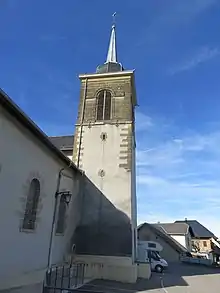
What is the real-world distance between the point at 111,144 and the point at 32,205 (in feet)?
22.2

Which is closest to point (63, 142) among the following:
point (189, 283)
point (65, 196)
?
point (65, 196)

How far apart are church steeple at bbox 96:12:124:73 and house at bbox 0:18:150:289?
0.15m

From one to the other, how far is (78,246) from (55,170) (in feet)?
14.7

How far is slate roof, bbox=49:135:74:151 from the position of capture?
17.1 meters

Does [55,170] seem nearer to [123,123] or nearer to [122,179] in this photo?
[122,179]

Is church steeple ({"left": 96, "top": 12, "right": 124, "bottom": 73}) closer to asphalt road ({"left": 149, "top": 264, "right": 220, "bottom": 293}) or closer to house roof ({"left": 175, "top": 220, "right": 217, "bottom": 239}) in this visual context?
asphalt road ({"left": 149, "top": 264, "right": 220, "bottom": 293})

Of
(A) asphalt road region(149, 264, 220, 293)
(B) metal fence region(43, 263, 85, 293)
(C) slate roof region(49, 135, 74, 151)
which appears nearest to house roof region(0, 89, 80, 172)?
(B) metal fence region(43, 263, 85, 293)

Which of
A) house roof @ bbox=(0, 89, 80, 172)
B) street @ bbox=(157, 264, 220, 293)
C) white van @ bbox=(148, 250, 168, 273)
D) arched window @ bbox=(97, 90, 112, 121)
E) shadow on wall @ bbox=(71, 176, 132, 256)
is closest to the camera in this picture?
house roof @ bbox=(0, 89, 80, 172)

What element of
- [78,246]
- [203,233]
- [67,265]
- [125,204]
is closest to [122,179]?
[125,204]

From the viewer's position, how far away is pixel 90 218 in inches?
527

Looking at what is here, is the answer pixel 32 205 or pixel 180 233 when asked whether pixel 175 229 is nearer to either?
pixel 180 233

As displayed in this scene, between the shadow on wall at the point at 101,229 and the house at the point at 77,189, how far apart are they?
4 cm

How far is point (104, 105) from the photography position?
16.3 meters

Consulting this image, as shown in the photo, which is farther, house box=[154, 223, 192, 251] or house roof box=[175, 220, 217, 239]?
house roof box=[175, 220, 217, 239]
